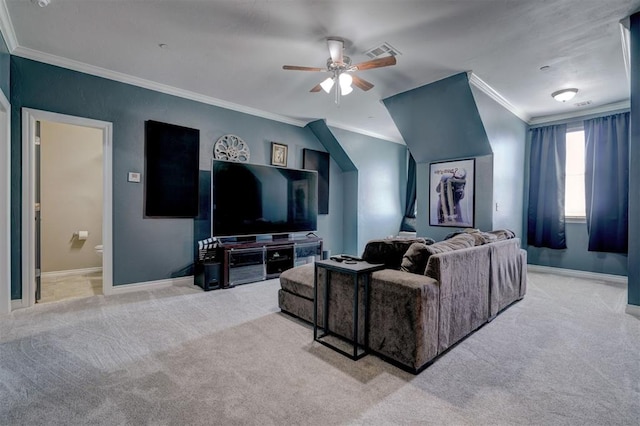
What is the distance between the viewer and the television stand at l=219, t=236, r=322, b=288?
4.11 meters

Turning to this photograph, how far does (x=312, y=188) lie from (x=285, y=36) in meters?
2.80

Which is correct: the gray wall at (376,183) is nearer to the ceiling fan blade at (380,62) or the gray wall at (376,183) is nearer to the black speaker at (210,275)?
the ceiling fan blade at (380,62)

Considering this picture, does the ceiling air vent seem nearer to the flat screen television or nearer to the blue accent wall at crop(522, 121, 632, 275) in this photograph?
the flat screen television

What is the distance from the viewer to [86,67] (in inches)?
136

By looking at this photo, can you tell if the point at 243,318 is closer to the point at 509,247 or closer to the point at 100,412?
the point at 100,412

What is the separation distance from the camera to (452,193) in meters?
4.84

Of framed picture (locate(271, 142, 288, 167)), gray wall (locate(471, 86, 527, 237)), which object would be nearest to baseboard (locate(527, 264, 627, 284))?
gray wall (locate(471, 86, 527, 237))

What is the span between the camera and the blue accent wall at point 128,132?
3145 millimetres

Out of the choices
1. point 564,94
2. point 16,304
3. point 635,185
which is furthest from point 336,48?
point 16,304

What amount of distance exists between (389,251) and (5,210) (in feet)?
12.5

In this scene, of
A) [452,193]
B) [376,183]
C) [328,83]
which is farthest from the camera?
[376,183]

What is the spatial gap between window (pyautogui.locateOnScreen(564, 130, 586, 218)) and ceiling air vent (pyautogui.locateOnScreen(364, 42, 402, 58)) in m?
4.02

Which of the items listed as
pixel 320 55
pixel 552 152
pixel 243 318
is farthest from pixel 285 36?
pixel 552 152

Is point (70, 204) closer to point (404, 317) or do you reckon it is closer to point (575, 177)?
point (404, 317)
